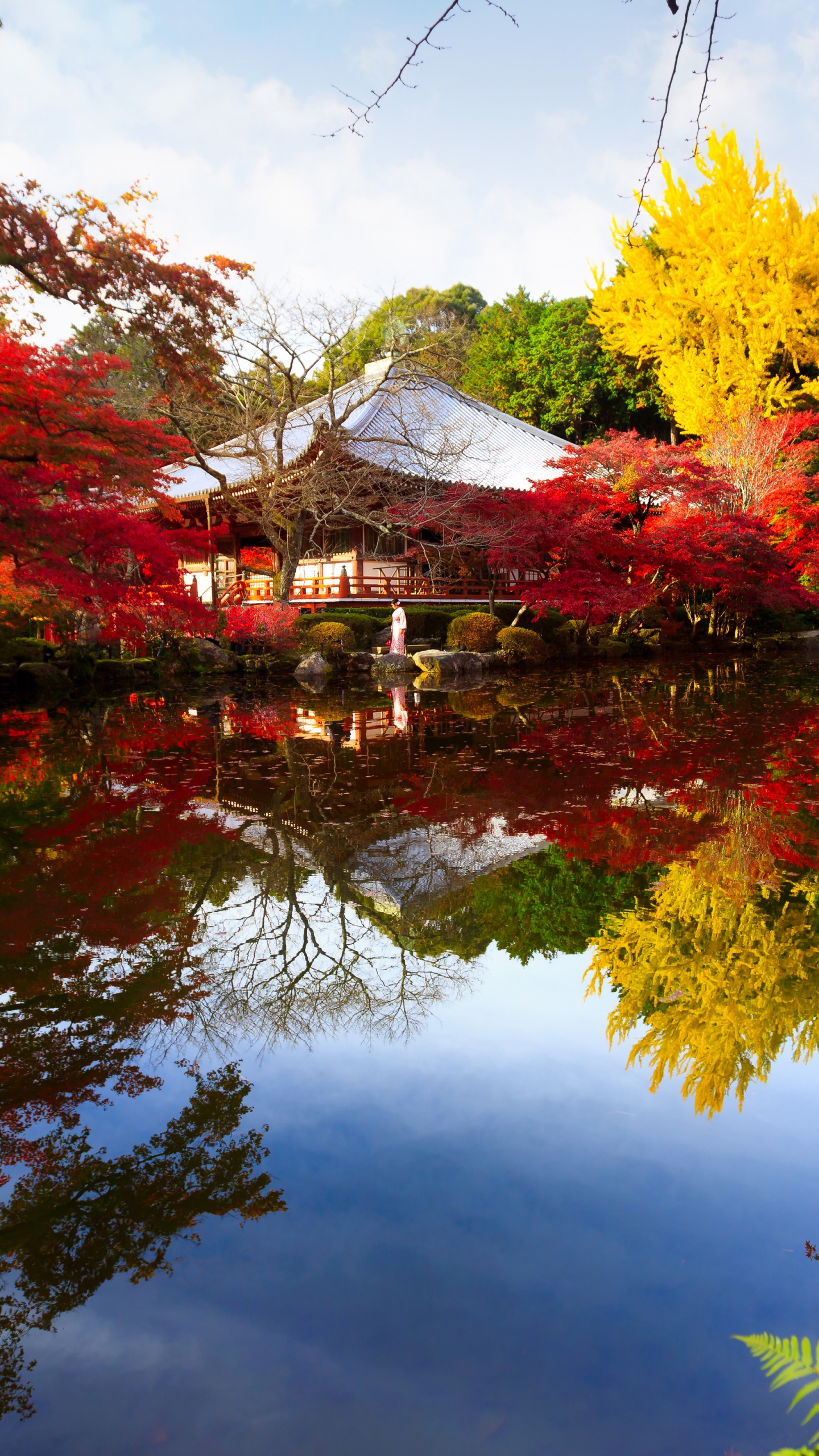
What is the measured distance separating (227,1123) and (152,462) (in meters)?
9.70

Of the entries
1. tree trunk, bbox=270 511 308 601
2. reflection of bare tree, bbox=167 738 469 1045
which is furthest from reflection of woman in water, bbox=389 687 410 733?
reflection of bare tree, bbox=167 738 469 1045

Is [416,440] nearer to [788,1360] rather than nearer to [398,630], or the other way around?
[398,630]

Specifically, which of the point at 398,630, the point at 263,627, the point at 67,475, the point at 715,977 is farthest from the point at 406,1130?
the point at 398,630

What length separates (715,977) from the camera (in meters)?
3.56

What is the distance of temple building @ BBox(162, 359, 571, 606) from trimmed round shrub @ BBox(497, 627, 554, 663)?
3067 millimetres

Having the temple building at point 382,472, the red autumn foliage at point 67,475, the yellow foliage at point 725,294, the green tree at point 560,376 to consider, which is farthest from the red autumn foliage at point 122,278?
the green tree at point 560,376

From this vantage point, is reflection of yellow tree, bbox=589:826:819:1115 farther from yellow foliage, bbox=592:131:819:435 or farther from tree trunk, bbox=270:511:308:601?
yellow foliage, bbox=592:131:819:435

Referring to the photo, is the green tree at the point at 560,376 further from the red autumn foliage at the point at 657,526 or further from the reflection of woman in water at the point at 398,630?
the reflection of woman in water at the point at 398,630

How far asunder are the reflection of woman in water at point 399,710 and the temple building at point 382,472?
5346 mm

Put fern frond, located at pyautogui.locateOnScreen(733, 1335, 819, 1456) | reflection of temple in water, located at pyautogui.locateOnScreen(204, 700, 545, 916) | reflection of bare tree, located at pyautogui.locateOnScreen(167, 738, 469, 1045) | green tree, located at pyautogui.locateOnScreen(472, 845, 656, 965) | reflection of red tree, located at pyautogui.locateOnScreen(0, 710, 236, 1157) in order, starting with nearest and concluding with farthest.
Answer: fern frond, located at pyautogui.locateOnScreen(733, 1335, 819, 1456)
reflection of red tree, located at pyautogui.locateOnScreen(0, 710, 236, 1157)
reflection of bare tree, located at pyautogui.locateOnScreen(167, 738, 469, 1045)
green tree, located at pyautogui.locateOnScreen(472, 845, 656, 965)
reflection of temple in water, located at pyautogui.locateOnScreen(204, 700, 545, 916)

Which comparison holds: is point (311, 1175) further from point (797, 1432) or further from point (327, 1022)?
point (797, 1432)

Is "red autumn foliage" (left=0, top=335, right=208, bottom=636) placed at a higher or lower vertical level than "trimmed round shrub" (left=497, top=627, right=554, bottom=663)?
higher

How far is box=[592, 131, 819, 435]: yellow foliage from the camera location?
23609 mm

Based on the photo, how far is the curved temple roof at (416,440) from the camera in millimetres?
18766
